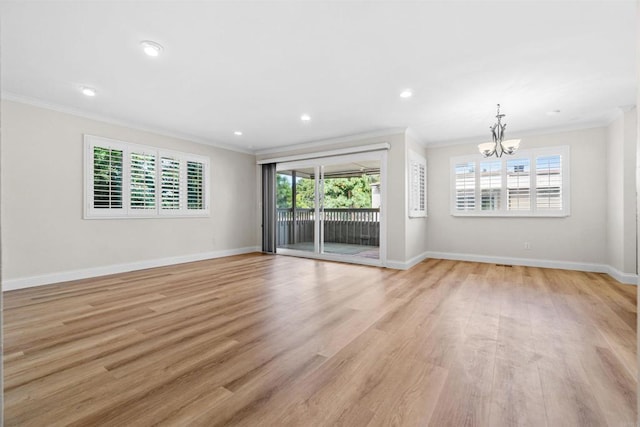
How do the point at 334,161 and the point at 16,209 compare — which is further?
the point at 334,161

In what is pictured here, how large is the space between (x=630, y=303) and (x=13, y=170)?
763 centimetres

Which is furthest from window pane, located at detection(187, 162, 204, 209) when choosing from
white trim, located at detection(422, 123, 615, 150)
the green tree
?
white trim, located at detection(422, 123, 615, 150)

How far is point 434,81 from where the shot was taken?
11.7ft

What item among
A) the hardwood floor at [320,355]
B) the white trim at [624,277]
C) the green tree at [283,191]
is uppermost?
the green tree at [283,191]

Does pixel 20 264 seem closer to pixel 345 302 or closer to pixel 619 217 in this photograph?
pixel 345 302

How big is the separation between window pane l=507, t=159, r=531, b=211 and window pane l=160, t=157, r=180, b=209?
6.26 m

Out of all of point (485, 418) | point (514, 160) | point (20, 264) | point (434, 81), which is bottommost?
point (485, 418)

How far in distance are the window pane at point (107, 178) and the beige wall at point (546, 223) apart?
5.89 meters

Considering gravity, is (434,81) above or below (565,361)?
above

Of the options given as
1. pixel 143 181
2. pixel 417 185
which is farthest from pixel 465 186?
pixel 143 181

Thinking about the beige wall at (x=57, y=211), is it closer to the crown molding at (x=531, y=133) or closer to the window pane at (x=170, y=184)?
the window pane at (x=170, y=184)

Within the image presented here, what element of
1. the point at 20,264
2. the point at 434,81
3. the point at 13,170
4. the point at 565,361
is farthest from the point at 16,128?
the point at 565,361

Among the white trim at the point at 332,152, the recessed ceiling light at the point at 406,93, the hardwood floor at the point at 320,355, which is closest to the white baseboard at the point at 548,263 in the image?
the hardwood floor at the point at 320,355

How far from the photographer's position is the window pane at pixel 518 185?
5.67 metres
